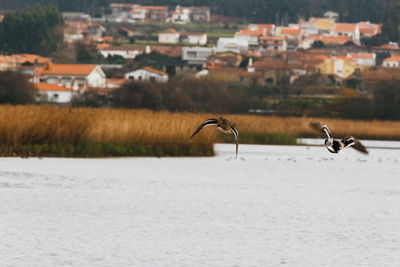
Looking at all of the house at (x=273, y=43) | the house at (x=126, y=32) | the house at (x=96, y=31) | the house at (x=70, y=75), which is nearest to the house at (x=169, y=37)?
the house at (x=126, y=32)

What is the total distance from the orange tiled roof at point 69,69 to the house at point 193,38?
59748 millimetres

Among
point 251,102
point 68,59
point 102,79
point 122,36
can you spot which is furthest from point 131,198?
point 122,36

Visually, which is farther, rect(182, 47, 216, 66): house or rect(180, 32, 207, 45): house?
rect(180, 32, 207, 45): house

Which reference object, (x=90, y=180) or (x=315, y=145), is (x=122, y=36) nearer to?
(x=315, y=145)

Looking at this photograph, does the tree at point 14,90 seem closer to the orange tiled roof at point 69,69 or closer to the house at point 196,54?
the orange tiled roof at point 69,69

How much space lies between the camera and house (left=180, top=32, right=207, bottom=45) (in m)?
183

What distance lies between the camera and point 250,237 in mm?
18234

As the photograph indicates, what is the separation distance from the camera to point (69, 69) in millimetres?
123000

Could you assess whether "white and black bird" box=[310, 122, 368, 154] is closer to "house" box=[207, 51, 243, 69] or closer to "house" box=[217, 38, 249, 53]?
"house" box=[207, 51, 243, 69]

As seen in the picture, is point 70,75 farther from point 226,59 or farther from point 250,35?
point 250,35

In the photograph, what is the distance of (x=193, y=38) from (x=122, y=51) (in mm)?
31685

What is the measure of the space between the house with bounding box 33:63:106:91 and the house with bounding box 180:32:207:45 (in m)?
61.1

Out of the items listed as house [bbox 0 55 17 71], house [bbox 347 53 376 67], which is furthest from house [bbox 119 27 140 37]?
house [bbox 0 55 17 71]

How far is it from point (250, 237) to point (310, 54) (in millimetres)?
140137
